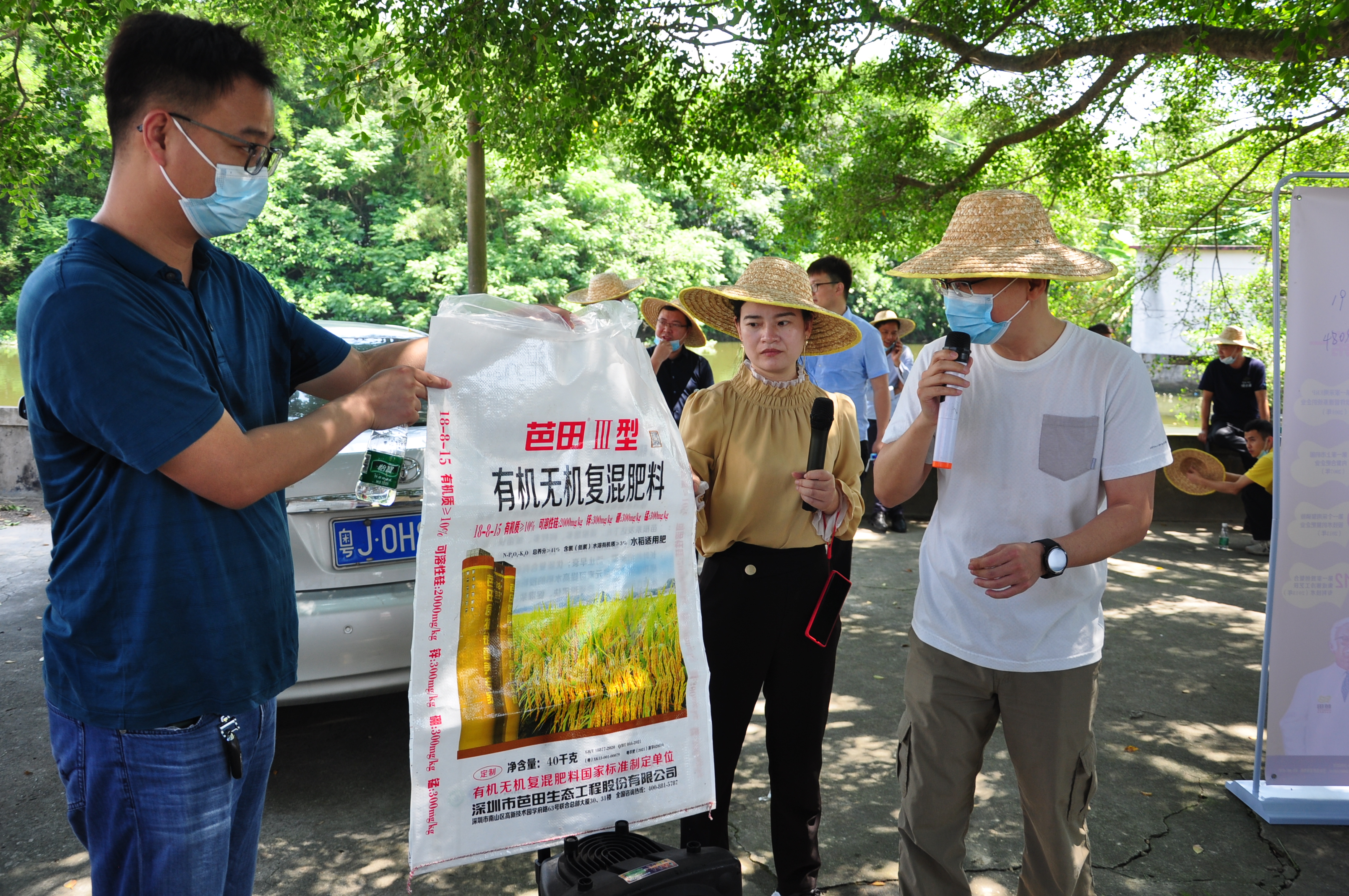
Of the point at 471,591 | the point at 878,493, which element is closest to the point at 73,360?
the point at 471,591

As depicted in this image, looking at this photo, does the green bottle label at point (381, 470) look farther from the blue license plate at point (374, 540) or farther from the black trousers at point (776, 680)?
the blue license plate at point (374, 540)

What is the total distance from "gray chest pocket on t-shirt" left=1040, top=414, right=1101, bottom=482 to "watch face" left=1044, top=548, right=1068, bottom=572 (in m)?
0.21

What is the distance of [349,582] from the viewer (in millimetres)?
3229

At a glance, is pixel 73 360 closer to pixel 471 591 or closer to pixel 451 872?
pixel 471 591

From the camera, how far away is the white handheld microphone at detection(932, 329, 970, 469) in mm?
2105

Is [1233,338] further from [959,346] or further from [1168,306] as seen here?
[1168,306]

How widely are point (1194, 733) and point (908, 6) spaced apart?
19.7 ft

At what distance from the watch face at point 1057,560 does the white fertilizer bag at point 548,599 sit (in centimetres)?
84

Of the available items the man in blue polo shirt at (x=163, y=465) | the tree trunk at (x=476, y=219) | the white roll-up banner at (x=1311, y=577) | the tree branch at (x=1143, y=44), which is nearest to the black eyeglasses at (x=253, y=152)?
the man in blue polo shirt at (x=163, y=465)

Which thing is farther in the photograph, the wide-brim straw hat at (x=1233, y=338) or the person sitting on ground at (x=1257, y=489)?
the wide-brim straw hat at (x=1233, y=338)

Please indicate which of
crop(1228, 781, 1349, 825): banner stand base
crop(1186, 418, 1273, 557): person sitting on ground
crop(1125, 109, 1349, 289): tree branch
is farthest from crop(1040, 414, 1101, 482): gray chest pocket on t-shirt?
crop(1125, 109, 1349, 289): tree branch

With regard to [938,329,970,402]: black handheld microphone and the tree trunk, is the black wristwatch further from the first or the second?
the tree trunk

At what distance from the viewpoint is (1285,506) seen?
3309mm

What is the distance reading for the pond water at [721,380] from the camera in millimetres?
13891
